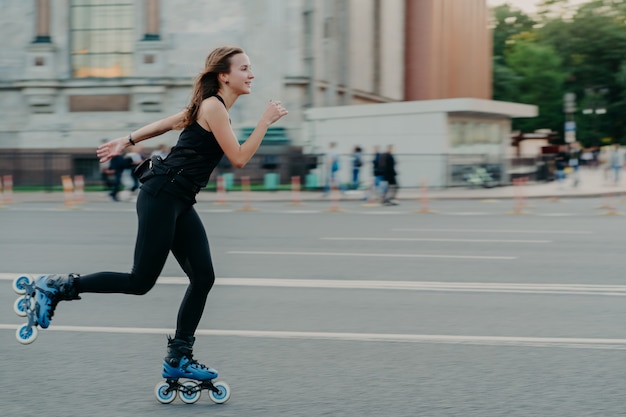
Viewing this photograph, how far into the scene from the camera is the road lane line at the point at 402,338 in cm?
661

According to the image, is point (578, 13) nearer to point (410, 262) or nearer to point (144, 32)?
point (144, 32)

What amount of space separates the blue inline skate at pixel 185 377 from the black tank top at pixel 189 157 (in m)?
0.75

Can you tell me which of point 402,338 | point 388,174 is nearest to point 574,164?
point 388,174

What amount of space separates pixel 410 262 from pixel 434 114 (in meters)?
23.2

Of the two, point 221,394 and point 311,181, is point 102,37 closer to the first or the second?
point 311,181

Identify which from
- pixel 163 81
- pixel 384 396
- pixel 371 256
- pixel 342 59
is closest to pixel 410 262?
pixel 371 256

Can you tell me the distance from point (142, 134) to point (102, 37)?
3468 centimetres

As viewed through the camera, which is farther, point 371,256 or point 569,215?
point 569,215

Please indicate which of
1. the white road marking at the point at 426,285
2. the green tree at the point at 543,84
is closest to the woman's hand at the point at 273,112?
the white road marking at the point at 426,285

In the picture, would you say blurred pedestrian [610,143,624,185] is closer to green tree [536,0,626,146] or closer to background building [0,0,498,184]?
background building [0,0,498,184]

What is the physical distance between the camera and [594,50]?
288 feet

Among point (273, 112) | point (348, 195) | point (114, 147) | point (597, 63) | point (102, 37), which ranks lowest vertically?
point (348, 195)

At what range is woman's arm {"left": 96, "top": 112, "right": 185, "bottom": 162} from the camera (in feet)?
16.6

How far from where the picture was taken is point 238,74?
501 cm
